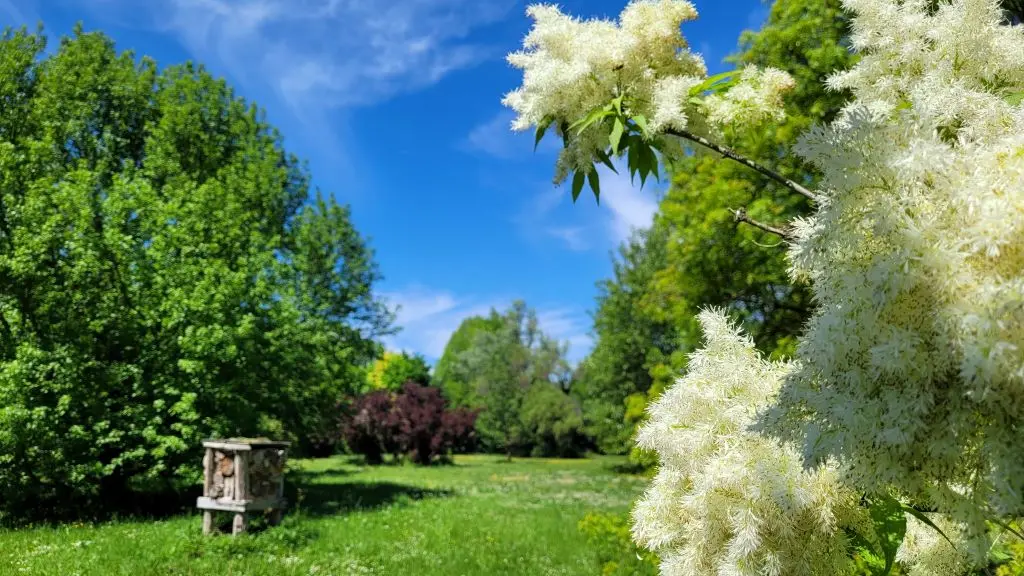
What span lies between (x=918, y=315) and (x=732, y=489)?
2.25 feet

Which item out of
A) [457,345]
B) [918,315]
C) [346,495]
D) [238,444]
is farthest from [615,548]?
[457,345]

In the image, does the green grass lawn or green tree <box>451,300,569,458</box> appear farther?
green tree <box>451,300,569,458</box>

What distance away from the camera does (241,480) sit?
9.48 meters

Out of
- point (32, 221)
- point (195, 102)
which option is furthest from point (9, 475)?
point (195, 102)

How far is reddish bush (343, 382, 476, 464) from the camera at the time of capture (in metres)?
32.4

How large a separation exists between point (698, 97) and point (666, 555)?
152 cm

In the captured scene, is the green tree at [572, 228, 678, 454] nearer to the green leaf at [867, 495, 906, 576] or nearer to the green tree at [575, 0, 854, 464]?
the green tree at [575, 0, 854, 464]

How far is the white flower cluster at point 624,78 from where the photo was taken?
220 centimetres

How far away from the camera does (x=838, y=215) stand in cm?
108

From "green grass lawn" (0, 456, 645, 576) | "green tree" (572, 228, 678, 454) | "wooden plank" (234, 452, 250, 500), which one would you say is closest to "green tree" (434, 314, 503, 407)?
"green tree" (572, 228, 678, 454)

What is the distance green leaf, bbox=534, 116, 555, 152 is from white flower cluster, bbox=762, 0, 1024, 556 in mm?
1247

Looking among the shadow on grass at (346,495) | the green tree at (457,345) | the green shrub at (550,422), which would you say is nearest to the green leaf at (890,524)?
the shadow on grass at (346,495)

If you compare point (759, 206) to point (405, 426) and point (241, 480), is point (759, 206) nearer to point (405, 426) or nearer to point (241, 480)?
point (241, 480)

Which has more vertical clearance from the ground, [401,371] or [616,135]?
[401,371]
